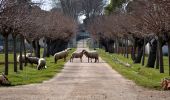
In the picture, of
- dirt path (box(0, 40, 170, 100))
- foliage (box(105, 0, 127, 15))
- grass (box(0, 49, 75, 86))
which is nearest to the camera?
dirt path (box(0, 40, 170, 100))

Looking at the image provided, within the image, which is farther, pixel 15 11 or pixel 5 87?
pixel 15 11

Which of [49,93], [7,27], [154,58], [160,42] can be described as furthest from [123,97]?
[154,58]

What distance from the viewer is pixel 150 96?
1892 cm

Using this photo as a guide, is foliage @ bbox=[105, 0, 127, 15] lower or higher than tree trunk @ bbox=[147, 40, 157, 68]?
higher

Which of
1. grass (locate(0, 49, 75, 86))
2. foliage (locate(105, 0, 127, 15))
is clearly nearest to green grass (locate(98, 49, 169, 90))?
grass (locate(0, 49, 75, 86))

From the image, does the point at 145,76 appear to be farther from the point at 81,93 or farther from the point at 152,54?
the point at 152,54

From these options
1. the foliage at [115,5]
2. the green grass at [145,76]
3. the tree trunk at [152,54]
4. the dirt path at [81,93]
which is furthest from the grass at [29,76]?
the foliage at [115,5]

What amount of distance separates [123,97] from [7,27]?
46.3 ft

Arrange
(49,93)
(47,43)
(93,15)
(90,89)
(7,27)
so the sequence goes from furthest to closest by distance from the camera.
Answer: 1. (93,15)
2. (47,43)
3. (7,27)
4. (90,89)
5. (49,93)

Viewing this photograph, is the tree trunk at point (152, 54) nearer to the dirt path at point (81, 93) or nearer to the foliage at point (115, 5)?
the dirt path at point (81, 93)

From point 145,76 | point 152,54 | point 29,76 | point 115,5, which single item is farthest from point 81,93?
point 115,5

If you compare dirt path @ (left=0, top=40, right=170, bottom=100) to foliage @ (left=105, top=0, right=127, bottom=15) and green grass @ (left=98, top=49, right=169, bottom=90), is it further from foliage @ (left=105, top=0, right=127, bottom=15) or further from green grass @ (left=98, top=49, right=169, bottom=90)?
foliage @ (left=105, top=0, right=127, bottom=15)

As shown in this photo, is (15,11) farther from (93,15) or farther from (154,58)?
(93,15)

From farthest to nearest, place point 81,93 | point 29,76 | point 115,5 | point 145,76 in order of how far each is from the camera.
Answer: point 115,5
point 145,76
point 29,76
point 81,93
